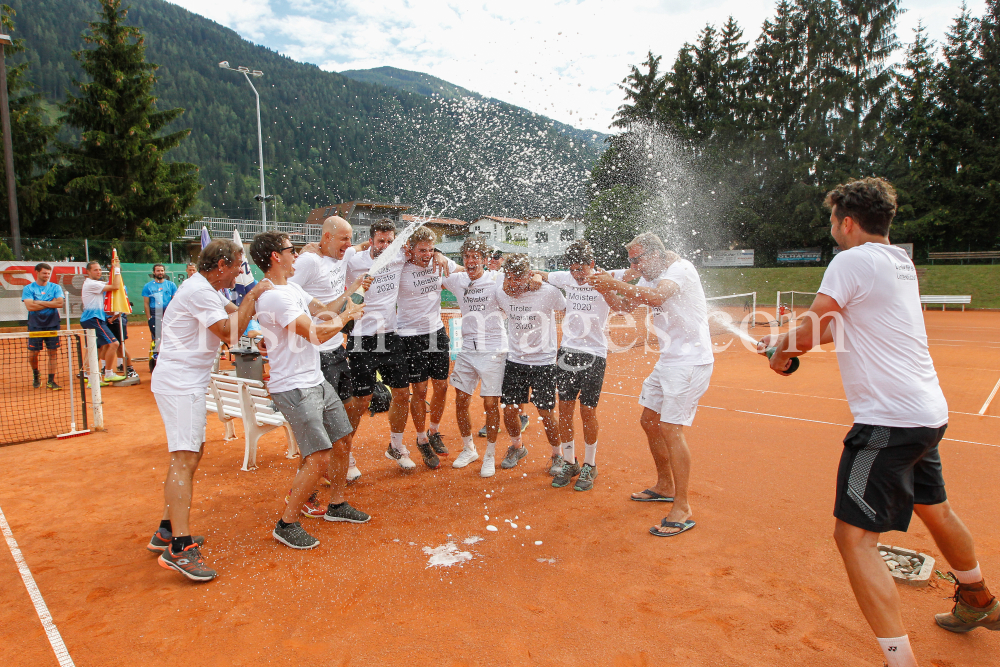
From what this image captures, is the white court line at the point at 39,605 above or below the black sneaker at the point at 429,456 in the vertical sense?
below

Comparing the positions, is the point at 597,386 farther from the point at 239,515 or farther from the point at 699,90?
the point at 699,90

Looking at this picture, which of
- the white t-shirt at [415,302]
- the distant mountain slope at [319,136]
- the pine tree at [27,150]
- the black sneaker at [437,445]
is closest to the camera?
the white t-shirt at [415,302]

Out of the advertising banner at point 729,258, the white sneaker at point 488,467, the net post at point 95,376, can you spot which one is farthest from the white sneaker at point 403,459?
the advertising banner at point 729,258

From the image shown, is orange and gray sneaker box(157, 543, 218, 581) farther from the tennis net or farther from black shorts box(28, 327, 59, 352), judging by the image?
black shorts box(28, 327, 59, 352)

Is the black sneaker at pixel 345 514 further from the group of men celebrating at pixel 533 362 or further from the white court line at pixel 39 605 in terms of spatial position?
the white court line at pixel 39 605

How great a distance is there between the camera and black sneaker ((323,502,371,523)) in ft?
14.8

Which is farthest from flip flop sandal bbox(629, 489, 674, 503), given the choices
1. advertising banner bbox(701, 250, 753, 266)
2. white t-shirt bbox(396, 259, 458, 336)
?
advertising banner bbox(701, 250, 753, 266)

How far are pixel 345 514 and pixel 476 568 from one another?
1.35 metres

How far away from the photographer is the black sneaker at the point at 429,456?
5.79 m

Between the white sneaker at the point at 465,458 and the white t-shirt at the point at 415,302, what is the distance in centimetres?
136

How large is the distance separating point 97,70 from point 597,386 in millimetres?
35301

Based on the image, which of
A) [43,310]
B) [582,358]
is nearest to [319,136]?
[43,310]

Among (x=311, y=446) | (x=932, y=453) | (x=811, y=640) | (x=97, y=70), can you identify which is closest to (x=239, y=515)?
(x=311, y=446)

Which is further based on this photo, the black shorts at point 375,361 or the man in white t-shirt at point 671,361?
the black shorts at point 375,361
